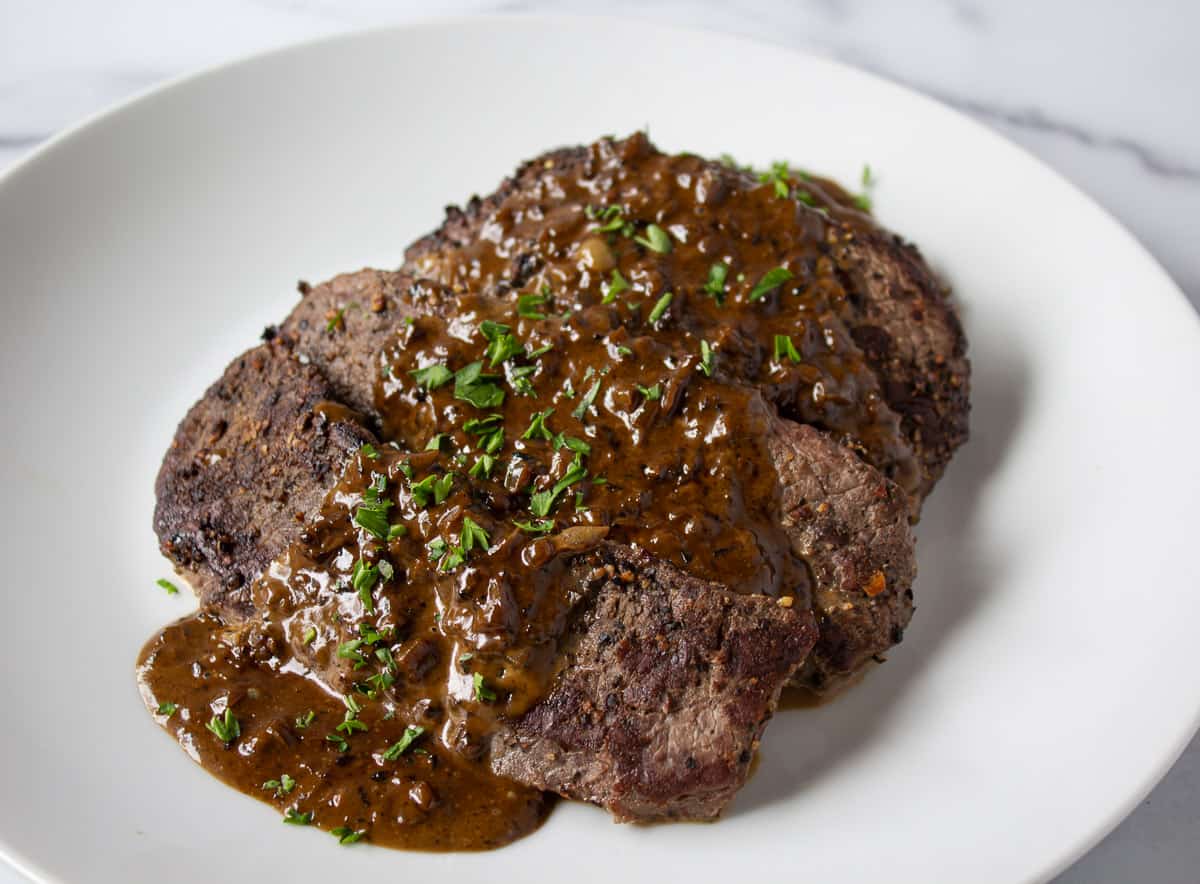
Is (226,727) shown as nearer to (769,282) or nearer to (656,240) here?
(656,240)

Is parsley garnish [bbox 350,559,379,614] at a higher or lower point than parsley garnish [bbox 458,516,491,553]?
lower

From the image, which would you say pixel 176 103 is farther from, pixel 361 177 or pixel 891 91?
pixel 891 91

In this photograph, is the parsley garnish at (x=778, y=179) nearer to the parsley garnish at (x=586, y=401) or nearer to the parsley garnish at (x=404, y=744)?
the parsley garnish at (x=586, y=401)

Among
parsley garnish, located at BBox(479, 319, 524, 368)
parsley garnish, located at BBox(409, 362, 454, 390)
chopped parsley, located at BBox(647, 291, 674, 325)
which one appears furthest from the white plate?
parsley garnish, located at BBox(479, 319, 524, 368)

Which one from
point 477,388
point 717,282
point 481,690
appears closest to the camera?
point 481,690

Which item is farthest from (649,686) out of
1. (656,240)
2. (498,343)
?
(656,240)

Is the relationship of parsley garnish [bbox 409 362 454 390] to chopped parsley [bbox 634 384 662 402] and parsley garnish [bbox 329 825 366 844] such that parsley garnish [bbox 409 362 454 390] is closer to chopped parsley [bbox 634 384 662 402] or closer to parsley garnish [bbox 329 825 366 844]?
chopped parsley [bbox 634 384 662 402]
